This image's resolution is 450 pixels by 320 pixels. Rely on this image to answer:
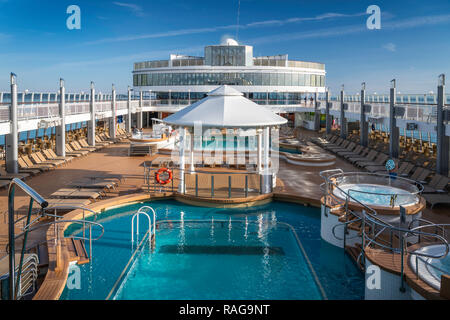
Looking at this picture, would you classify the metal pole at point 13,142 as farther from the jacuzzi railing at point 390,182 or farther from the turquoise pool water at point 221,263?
the jacuzzi railing at point 390,182

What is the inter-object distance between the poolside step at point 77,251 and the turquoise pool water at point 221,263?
15cm

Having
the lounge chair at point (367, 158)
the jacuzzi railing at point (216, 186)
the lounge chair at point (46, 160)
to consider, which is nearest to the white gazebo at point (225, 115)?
the jacuzzi railing at point (216, 186)

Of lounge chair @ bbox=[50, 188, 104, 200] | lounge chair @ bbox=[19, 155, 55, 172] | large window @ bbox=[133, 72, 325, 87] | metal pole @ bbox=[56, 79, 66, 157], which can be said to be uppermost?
large window @ bbox=[133, 72, 325, 87]

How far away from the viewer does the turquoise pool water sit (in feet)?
19.8

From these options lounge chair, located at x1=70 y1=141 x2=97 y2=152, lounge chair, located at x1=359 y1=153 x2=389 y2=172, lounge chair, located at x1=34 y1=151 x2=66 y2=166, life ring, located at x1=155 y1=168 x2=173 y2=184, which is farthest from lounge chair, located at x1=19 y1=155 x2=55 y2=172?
lounge chair, located at x1=359 y1=153 x2=389 y2=172

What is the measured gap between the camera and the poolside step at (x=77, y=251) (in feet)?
22.1

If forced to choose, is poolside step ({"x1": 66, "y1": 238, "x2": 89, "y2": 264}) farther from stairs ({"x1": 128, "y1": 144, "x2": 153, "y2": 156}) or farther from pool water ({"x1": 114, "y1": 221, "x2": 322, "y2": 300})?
stairs ({"x1": 128, "y1": 144, "x2": 153, "y2": 156})

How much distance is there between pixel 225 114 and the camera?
10953 millimetres

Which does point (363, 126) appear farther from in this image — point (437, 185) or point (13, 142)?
point (13, 142)

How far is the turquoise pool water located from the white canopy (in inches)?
97.2

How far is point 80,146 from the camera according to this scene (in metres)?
19.6
